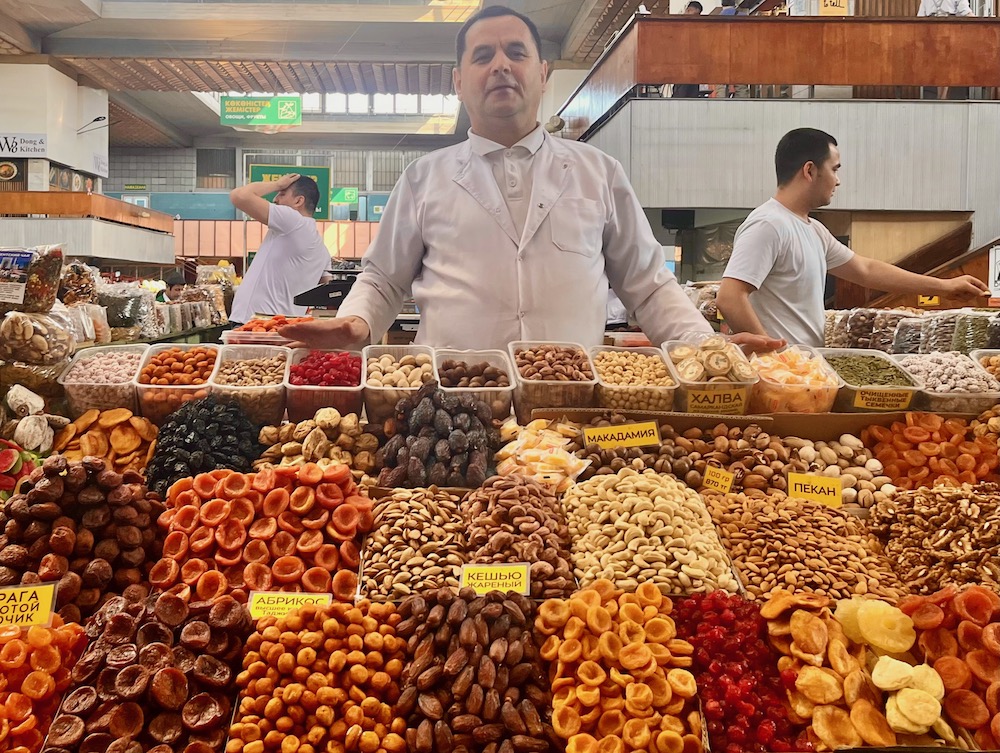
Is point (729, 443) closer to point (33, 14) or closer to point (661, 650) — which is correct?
point (661, 650)

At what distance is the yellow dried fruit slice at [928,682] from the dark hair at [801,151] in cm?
238

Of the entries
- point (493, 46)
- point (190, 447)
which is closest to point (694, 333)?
point (493, 46)

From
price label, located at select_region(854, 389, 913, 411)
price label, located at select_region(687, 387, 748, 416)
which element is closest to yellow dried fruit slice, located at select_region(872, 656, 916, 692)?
price label, located at select_region(687, 387, 748, 416)

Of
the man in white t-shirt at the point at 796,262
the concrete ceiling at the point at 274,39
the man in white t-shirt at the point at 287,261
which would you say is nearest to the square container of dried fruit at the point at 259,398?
the man in white t-shirt at the point at 796,262

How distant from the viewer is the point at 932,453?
1.79 meters

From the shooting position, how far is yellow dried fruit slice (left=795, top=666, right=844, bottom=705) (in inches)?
44.6

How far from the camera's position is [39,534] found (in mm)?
1326

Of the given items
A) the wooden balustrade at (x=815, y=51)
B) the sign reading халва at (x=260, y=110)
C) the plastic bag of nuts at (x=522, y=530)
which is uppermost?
the sign reading халва at (x=260, y=110)

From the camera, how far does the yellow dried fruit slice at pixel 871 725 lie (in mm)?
1087

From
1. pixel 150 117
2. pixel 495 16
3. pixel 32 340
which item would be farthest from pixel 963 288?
pixel 150 117

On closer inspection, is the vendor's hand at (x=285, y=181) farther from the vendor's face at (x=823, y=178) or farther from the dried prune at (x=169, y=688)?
the dried prune at (x=169, y=688)

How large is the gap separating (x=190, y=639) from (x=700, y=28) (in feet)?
17.1

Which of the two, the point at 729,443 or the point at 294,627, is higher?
the point at 729,443

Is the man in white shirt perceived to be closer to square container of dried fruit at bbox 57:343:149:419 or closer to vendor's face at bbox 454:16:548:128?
vendor's face at bbox 454:16:548:128
